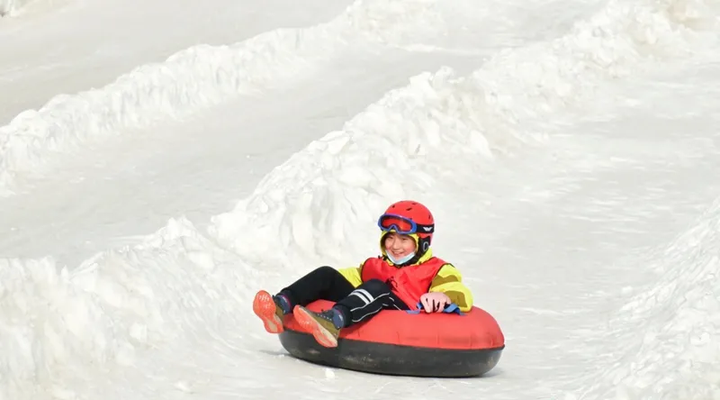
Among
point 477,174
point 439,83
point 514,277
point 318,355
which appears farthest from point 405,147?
point 318,355

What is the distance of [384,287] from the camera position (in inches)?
278

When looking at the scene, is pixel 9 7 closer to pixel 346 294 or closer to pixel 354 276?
pixel 354 276

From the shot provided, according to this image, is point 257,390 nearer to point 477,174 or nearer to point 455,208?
point 455,208

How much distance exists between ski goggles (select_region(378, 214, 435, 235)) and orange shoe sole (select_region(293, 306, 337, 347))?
102 centimetres

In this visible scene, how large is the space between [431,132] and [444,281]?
632cm

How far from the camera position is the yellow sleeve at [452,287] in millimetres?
7137

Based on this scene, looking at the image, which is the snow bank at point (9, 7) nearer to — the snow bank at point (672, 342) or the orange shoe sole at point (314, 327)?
the snow bank at point (672, 342)

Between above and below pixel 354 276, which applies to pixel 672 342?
above

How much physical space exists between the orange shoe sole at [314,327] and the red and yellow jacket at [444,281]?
0.85 m

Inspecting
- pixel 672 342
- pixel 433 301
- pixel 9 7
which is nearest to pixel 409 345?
pixel 433 301

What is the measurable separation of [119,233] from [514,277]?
389cm

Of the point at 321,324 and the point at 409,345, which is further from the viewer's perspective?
the point at 409,345

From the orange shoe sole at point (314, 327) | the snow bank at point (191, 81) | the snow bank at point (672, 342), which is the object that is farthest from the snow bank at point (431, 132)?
the snow bank at point (191, 81)

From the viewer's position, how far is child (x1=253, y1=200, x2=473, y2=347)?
22.0ft
